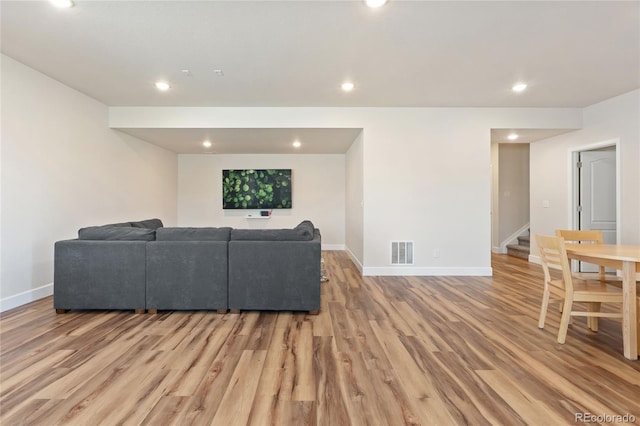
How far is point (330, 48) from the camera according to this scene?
107 inches

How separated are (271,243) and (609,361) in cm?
278

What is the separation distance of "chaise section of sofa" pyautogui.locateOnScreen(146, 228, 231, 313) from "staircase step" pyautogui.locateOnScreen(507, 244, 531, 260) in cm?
596

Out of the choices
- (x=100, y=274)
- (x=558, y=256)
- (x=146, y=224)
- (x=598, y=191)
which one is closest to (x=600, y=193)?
(x=598, y=191)

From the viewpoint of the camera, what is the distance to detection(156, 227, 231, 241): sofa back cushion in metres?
2.91

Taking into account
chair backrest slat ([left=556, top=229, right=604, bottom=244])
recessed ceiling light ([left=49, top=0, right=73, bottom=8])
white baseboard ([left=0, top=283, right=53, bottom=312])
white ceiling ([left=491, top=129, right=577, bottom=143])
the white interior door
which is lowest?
white baseboard ([left=0, top=283, right=53, bottom=312])

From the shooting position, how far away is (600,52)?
2.81 m

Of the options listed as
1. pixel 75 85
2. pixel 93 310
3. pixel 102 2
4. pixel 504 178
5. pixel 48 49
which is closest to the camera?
pixel 102 2

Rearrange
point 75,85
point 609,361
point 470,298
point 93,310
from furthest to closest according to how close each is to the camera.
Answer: point 75,85
point 470,298
point 93,310
point 609,361

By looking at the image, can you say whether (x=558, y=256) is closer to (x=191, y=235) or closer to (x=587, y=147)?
(x=191, y=235)

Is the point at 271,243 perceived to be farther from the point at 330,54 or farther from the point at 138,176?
the point at 138,176

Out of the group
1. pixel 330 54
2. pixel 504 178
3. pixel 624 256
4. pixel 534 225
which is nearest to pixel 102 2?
pixel 330 54

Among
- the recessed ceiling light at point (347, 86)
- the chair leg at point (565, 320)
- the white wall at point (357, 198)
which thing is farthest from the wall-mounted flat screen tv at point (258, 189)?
the chair leg at point (565, 320)

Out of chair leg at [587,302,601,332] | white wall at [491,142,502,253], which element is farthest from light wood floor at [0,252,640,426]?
white wall at [491,142,502,253]

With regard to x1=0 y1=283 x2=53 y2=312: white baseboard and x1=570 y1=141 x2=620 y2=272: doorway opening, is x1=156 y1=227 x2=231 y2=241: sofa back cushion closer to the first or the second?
x1=0 y1=283 x2=53 y2=312: white baseboard
